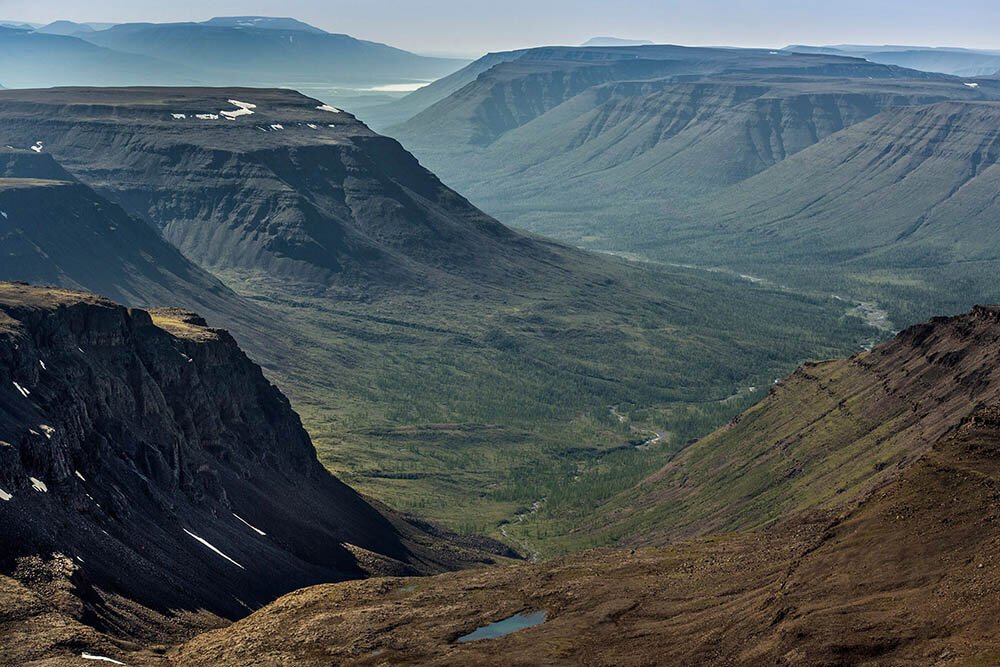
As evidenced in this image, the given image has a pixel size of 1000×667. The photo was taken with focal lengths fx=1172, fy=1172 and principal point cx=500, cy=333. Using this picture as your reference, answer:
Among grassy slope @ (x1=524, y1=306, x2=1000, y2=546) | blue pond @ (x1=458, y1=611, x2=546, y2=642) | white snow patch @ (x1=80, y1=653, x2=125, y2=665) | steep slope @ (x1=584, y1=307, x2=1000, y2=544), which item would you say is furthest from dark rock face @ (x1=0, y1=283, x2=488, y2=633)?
steep slope @ (x1=584, y1=307, x2=1000, y2=544)

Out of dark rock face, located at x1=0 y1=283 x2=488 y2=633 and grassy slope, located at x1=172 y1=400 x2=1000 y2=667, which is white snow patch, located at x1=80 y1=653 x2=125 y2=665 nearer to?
dark rock face, located at x1=0 y1=283 x2=488 y2=633

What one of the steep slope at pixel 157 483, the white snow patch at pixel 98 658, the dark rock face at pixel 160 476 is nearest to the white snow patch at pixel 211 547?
the dark rock face at pixel 160 476

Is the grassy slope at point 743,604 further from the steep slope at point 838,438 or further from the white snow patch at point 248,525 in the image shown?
Answer: the steep slope at point 838,438

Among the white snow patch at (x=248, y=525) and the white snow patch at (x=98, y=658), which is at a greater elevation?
the white snow patch at (x=98, y=658)

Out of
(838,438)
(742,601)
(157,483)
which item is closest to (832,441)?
(838,438)

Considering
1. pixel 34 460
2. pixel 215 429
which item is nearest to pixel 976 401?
pixel 215 429

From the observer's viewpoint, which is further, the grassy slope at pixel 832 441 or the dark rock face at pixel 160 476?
the grassy slope at pixel 832 441

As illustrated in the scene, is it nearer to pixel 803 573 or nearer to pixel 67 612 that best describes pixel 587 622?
pixel 803 573
